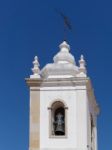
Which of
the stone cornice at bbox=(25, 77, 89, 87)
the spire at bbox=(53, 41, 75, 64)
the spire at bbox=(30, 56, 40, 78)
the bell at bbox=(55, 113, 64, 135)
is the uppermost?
the spire at bbox=(53, 41, 75, 64)

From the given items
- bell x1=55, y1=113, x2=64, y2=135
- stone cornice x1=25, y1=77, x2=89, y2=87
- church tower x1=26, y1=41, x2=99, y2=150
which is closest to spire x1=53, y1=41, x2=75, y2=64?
church tower x1=26, y1=41, x2=99, y2=150

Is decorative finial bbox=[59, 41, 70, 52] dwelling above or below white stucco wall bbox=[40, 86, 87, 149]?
above

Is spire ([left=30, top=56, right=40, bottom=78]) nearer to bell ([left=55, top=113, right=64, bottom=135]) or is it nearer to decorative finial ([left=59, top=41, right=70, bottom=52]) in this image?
decorative finial ([left=59, top=41, right=70, bottom=52])

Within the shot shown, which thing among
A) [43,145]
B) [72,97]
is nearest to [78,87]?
[72,97]

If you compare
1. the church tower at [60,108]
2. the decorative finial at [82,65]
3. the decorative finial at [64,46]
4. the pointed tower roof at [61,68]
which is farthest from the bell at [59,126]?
the decorative finial at [64,46]

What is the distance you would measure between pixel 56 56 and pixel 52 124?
123 inches

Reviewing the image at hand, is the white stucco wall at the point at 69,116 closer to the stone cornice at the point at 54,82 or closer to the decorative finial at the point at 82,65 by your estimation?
the stone cornice at the point at 54,82

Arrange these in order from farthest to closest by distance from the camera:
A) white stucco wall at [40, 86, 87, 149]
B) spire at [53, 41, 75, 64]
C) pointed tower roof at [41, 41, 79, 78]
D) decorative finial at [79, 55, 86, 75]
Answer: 1. spire at [53, 41, 75, 64]
2. pointed tower roof at [41, 41, 79, 78]
3. decorative finial at [79, 55, 86, 75]
4. white stucco wall at [40, 86, 87, 149]

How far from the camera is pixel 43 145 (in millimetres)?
28688

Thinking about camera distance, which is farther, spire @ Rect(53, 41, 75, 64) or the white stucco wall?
spire @ Rect(53, 41, 75, 64)

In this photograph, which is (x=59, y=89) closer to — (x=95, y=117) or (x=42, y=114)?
(x=42, y=114)

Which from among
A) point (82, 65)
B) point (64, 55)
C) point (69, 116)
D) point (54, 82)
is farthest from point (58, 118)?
point (64, 55)

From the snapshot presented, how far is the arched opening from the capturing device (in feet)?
95.2

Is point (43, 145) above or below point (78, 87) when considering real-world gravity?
below
